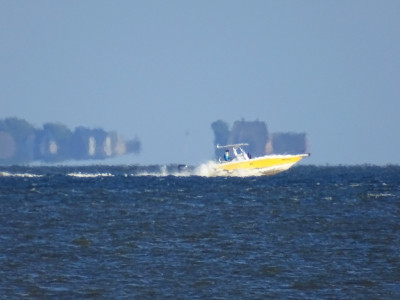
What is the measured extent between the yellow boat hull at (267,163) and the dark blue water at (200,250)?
1259 inches

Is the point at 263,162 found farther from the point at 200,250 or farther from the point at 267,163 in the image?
the point at 200,250

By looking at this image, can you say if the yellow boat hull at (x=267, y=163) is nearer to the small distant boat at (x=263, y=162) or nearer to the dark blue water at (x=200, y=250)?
the small distant boat at (x=263, y=162)

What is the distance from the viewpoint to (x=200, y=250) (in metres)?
40.6

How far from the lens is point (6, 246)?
41531 mm

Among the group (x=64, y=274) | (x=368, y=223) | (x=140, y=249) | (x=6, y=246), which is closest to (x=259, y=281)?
(x=64, y=274)

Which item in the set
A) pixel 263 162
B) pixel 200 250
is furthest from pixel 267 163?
pixel 200 250

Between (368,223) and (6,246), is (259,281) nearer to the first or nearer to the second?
(6,246)

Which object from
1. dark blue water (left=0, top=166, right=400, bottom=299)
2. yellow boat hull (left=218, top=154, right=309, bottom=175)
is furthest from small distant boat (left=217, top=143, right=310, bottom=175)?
dark blue water (left=0, top=166, right=400, bottom=299)

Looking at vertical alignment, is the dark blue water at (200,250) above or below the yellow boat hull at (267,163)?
below

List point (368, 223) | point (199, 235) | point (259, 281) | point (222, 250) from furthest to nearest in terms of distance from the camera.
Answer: point (368, 223) < point (199, 235) < point (222, 250) < point (259, 281)

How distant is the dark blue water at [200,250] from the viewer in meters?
31.0

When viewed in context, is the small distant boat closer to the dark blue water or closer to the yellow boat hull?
the yellow boat hull

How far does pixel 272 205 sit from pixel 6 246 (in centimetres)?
3132

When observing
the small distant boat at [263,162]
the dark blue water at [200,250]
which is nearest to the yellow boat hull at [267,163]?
the small distant boat at [263,162]
